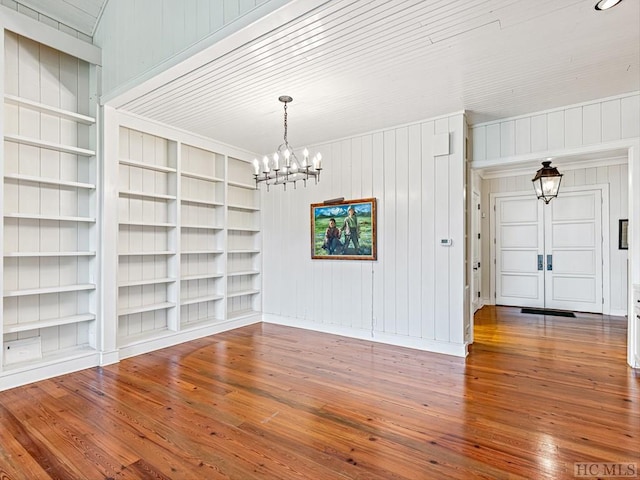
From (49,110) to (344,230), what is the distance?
12.5 ft

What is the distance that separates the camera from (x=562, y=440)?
239 cm

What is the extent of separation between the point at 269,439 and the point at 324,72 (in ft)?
10.3

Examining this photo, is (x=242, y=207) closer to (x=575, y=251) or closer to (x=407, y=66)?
(x=407, y=66)

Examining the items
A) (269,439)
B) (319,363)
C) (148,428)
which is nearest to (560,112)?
(319,363)

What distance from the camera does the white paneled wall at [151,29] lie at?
263cm

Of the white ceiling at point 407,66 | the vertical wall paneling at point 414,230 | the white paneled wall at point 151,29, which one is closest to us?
the white ceiling at point 407,66

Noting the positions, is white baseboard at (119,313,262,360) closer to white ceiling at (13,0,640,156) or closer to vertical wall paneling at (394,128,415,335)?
vertical wall paneling at (394,128,415,335)

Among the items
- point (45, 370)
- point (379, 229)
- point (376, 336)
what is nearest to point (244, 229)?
point (379, 229)

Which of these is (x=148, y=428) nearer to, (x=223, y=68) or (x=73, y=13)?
(x=223, y=68)

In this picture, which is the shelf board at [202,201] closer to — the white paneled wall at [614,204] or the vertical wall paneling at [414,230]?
the vertical wall paneling at [414,230]

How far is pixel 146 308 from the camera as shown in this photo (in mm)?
4508

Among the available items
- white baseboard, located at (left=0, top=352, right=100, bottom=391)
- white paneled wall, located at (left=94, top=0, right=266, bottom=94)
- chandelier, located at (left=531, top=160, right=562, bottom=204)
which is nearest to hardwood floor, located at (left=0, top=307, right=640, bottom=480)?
white baseboard, located at (left=0, top=352, right=100, bottom=391)

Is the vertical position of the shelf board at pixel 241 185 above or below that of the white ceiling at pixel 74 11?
below

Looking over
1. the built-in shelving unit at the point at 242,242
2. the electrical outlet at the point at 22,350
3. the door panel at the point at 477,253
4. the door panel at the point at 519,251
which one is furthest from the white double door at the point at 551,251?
the electrical outlet at the point at 22,350
